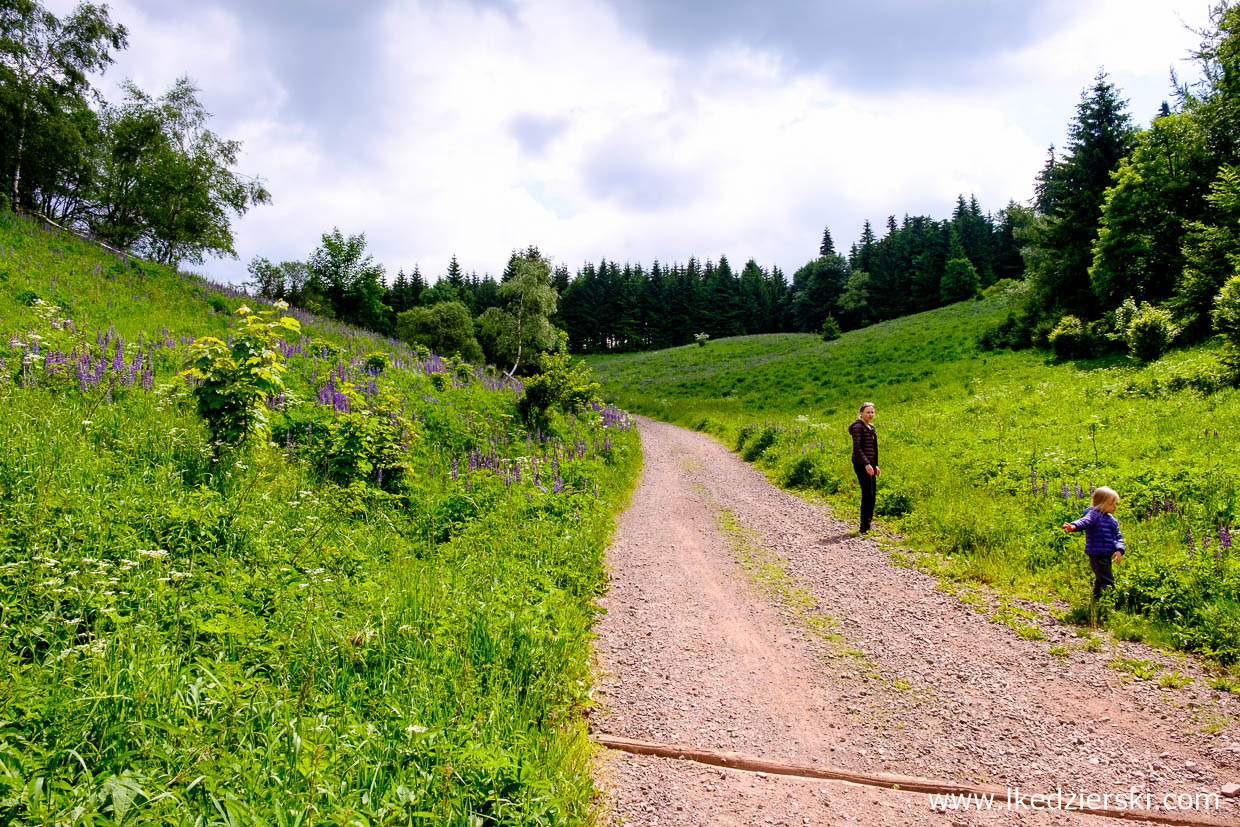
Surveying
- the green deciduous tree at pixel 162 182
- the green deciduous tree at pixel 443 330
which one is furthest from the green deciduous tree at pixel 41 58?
the green deciduous tree at pixel 443 330

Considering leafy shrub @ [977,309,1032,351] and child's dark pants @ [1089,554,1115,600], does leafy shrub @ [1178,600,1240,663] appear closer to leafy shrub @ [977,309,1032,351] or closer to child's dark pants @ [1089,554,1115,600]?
child's dark pants @ [1089,554,1115,600]

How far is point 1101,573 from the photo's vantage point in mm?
5680

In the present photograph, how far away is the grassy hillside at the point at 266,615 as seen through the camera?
234cm

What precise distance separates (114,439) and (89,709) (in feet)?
13.9

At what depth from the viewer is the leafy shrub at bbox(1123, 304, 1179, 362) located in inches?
700

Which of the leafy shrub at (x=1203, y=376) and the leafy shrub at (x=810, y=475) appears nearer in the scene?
the leafy shrub at (x=810, y=475)

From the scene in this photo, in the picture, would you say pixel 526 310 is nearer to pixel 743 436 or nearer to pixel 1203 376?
pixel 743 436

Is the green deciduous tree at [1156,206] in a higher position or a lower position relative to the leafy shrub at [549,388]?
higher

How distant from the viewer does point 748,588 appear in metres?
6.77

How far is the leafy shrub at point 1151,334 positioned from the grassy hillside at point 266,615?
2174 centimetres

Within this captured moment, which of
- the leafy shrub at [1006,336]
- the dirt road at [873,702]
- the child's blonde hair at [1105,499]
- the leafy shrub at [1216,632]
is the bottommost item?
the dirt road at [873,702]

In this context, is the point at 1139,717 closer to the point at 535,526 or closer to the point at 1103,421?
the point at 535,526

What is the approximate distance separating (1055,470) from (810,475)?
4.73m

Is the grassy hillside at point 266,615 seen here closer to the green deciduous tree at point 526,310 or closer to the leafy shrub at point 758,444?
the leafy shrub at point 758,444
